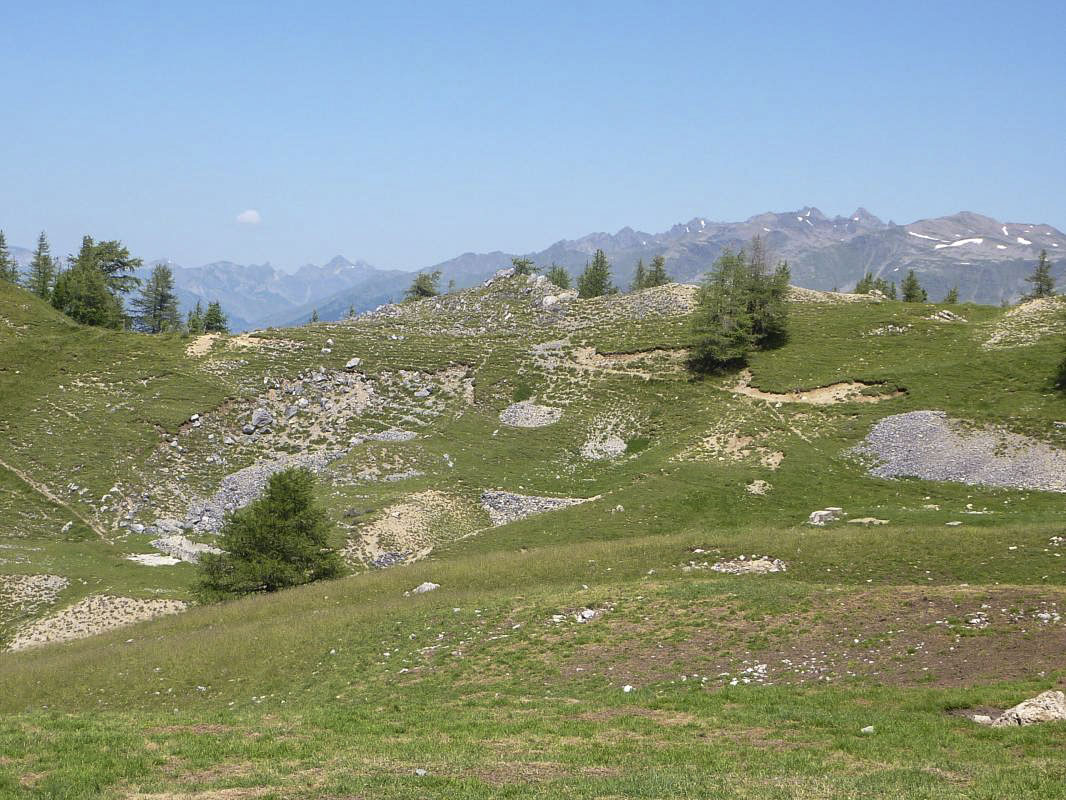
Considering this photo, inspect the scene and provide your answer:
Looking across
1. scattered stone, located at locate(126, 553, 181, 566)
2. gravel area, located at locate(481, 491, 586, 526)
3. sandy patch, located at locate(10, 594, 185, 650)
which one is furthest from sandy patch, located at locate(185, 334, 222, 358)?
sandy patch, located at locate(10, 594, 185, 650)

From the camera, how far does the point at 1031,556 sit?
34.2 m

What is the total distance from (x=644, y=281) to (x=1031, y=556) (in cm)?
12519

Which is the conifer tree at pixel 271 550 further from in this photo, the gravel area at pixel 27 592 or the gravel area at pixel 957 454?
the gravel area at pixel 957 454

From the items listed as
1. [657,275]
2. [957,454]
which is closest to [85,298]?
[657,275]

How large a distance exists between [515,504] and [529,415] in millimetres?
16823

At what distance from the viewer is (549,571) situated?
132 ft

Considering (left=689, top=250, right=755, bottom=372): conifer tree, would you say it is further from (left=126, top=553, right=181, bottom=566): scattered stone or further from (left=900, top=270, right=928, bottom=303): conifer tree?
(left=900, top=270, right=928, bottom=303): conifer tree

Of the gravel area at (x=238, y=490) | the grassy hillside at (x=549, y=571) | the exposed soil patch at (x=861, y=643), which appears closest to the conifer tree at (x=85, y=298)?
the grassy hillside at (x=549, y=571)

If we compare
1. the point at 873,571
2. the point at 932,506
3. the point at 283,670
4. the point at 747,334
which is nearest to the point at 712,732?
the point at 283,670

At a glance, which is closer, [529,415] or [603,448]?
[603,448]

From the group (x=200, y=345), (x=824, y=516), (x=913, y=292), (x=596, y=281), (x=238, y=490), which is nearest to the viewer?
(x=824, y=516)

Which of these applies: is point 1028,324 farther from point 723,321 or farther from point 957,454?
point 957,454

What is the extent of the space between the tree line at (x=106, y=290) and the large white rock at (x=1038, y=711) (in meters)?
106

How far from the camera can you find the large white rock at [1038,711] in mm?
17484
